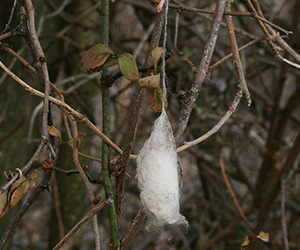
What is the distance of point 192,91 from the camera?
76 cm

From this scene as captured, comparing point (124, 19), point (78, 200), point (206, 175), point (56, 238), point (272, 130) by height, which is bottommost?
point (56, 238)

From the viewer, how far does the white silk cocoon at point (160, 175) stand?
629mm

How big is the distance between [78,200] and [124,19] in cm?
104

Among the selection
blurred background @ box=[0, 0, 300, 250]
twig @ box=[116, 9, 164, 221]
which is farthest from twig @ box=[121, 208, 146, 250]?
blurred background @ box=[0, 0, 300, 250]

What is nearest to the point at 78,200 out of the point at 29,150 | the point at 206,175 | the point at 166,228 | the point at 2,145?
the point at 29,150

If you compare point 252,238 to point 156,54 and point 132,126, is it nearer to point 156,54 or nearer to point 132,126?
point 132,126

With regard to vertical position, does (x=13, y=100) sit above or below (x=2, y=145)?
above

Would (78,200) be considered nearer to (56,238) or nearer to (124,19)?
(56,238)

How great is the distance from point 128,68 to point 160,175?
17 centimetres

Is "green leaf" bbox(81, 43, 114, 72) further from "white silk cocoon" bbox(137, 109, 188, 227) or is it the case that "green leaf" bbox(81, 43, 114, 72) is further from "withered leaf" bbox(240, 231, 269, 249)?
"withered leaf" bbox(240, 231, 269, 249)

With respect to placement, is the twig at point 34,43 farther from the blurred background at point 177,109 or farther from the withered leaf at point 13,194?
the blurred background at point 177,109

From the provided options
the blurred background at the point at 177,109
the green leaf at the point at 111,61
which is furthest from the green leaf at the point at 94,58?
the blurred background at the point at 177,109

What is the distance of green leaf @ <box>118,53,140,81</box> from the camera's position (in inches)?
25.4

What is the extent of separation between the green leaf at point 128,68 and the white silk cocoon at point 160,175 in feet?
0.24
